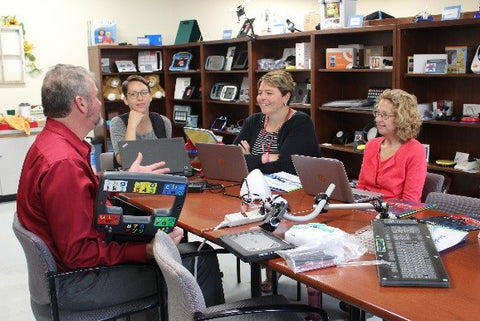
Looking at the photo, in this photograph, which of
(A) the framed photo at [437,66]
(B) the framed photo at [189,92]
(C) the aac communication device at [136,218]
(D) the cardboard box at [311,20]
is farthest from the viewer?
(B) the framed photo at [189,92]

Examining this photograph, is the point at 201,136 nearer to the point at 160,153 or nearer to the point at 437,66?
the point at 160,153

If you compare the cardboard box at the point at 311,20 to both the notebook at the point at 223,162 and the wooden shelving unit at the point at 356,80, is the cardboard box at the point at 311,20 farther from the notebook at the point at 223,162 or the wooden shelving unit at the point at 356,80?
the notebook at the point at 223,162

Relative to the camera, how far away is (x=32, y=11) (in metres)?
6.04

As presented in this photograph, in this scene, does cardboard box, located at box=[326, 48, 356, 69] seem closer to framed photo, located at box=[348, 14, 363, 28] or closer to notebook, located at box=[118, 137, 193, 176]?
framed photo, located at box=[348, 14, 363, 28]

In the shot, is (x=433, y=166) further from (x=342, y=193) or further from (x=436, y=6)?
(x=436, y=6)

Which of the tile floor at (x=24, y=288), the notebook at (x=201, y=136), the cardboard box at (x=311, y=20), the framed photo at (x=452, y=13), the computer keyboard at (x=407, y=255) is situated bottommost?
the tile floor at (x=24, y=288)

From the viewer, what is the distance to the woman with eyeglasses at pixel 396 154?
107 inches

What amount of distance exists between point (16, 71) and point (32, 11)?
72cm

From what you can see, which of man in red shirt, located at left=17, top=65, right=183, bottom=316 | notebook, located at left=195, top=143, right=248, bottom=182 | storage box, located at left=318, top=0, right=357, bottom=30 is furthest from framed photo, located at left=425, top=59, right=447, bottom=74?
man in red shirt, located at left=17, top=65, right=183, bottom=316

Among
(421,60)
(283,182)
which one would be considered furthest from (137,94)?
(421,60)

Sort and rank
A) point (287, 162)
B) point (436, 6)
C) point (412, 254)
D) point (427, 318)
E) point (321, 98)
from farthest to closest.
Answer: point (436, 6) < point (321, 98) < point (287, 162) < point (412, 254) < point (427, 318)

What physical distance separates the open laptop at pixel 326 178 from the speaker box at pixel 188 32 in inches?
170

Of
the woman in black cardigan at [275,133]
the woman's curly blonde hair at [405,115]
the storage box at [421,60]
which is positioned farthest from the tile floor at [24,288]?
the storage box at [421,60]

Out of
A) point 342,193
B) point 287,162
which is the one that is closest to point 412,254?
point 342,193
